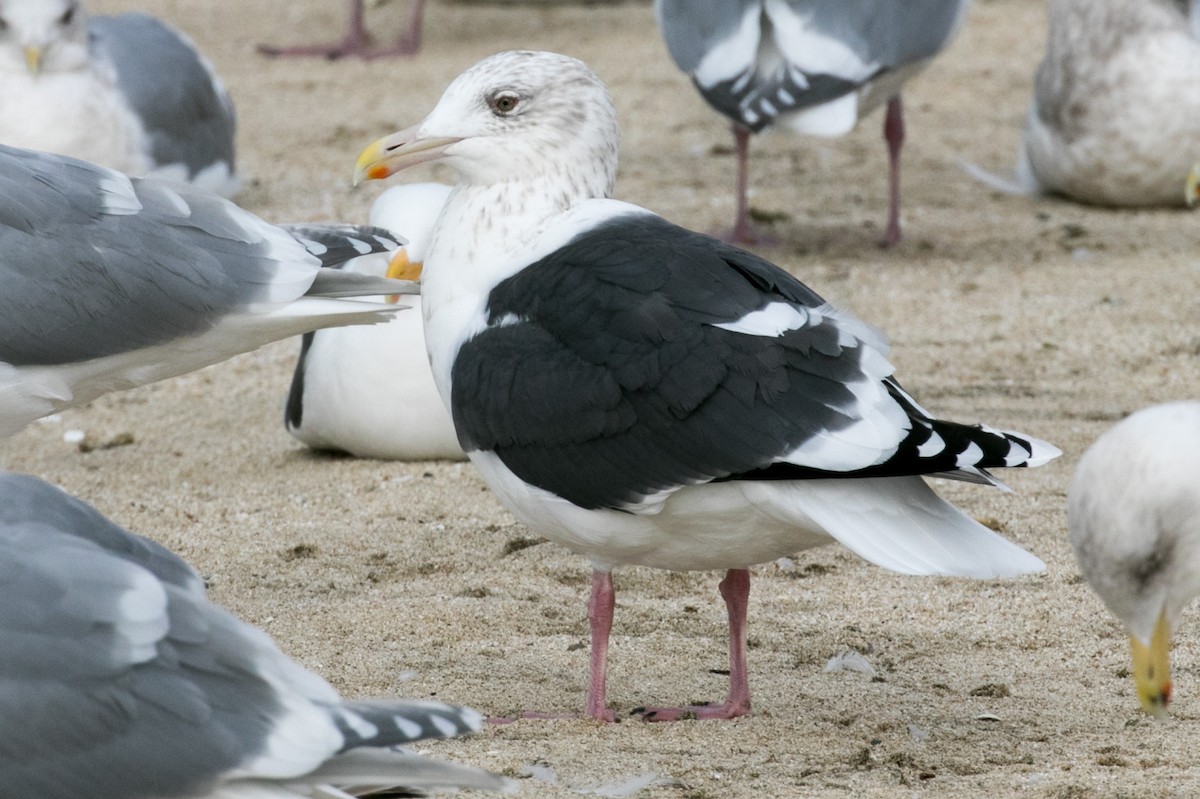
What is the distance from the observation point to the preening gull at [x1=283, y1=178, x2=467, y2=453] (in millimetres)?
4949

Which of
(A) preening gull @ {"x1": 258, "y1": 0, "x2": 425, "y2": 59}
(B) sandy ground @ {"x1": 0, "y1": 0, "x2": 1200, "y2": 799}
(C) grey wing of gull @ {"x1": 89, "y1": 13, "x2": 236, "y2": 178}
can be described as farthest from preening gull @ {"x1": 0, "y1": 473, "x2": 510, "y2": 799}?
(A) preening gull @ {"x1": 258, "y1": 0, "x2": 425, "y2": 59}

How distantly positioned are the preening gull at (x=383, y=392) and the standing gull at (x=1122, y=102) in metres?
3.49

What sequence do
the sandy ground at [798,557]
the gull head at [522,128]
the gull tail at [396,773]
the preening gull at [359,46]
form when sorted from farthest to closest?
1. the preening gull at [359,46]
2. the gull head at [522,128]
3. the sandy ground at [798,557]
4. the gull tail at [396,773]

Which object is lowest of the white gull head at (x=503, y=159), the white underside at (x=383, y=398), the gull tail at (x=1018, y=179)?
the gull tail at (x=1018, y=179)

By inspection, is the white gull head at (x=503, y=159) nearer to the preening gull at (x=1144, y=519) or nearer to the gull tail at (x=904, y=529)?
the gull tail at (x=904, y=529)

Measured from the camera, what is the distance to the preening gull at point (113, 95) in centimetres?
656

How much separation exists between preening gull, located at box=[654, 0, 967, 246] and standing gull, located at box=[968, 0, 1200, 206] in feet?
2.22

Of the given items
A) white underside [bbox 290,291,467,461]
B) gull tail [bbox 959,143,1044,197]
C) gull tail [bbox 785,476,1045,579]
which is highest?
gull tail [bbox 785,476,1045,579]

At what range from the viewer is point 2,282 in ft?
12.3

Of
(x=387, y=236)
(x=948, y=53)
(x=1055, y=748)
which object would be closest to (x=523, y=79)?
(x=387, y=236)

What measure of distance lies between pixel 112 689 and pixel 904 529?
4.35ft

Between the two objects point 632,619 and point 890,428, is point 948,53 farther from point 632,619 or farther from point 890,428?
point 890,428

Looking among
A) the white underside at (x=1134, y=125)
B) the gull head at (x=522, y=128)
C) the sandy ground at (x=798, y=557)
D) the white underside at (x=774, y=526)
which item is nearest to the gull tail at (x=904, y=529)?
the white underside at (x=774, y=526)

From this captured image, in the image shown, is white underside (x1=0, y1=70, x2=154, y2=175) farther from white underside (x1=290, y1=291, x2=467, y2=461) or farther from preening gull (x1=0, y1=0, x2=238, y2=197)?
white underside (x1=290, y1=291, x2=467, y2=461)
